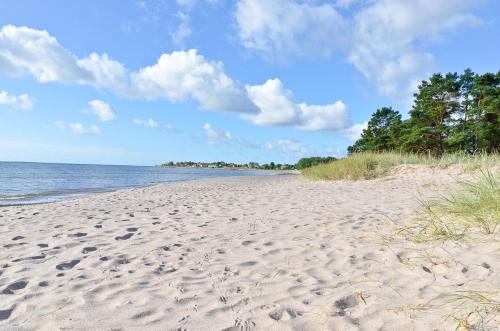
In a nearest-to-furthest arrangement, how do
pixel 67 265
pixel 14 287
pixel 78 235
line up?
pixel 14 287
pixel 67 265
pixel 78 235

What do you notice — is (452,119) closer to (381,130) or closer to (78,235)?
(381,130)

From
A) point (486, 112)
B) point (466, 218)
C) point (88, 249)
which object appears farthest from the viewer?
point (486, 112)

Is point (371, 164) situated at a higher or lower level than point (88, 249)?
higher

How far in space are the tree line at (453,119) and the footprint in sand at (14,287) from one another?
2548cm

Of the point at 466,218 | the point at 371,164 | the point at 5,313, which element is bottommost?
the point at 5,313

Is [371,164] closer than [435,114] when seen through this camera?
Yes

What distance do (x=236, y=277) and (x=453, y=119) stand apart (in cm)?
2923

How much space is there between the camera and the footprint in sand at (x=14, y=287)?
2.88m

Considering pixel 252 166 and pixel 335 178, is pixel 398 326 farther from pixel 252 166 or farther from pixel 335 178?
pixel 252 166

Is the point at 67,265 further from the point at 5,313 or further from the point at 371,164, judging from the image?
the point at 371,164

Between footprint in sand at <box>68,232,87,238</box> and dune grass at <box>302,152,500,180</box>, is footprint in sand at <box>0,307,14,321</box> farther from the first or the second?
dune grass at <box>302,152,500,180</box>

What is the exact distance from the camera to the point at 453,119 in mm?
27094

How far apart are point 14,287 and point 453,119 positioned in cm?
3046

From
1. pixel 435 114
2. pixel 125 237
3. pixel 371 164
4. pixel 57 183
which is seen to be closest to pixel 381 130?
pixel 435 114
